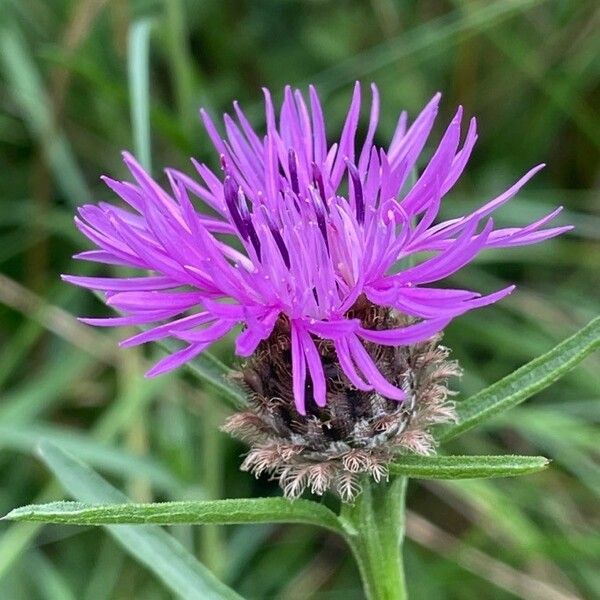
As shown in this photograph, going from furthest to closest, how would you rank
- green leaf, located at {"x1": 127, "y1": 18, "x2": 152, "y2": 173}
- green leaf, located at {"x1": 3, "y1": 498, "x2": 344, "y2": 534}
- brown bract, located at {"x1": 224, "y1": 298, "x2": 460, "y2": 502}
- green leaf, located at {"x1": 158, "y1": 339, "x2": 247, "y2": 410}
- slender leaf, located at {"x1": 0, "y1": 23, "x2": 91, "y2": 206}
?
slender leaf, located at {"x1": 0, "y1": 23, "x2": 91, "y2": 206}, green leaf, located at {"x1": 127, "y1": 18, "x2": 152, "y2": 173}, green leaf, located at {"x1": 158, "y1": 339, "x2": 247, "y2": 410}, brown bract, located at {"x1": 224, "y1": 298, "x2": 460, "y2": 502}, green leaf, located at {"x1": 3, "y1": 498, "x2": 344, "y2": 534}

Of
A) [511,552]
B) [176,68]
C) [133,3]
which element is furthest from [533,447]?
[133,3]

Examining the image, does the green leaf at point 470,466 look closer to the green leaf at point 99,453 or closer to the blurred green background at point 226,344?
the blurred green background at point 226,344

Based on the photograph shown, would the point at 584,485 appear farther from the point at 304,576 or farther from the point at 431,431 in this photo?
the point at 431,431

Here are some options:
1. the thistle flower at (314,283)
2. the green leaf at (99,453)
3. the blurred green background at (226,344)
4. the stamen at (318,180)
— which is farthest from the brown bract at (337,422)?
the green leaf at (99,453)

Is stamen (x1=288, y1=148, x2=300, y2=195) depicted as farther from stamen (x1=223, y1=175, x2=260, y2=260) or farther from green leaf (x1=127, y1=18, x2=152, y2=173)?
green leaf (x1=127, y1=18, x2=152, y2=173)

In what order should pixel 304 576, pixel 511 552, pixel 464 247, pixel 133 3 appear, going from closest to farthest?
1. pixel 464 247
2. pixel 511 552
3. pixel 304 576
4. pixel 133 3

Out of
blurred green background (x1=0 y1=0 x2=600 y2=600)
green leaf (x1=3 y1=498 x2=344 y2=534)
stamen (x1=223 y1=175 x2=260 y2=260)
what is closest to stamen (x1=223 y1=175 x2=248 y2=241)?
stamen (x1=223 y1=175 x2=260 y2=260)
